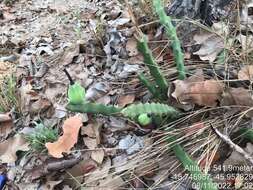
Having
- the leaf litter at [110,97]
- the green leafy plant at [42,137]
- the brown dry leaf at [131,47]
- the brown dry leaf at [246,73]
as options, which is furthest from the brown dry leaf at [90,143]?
the brown dry leaf at [246,73]

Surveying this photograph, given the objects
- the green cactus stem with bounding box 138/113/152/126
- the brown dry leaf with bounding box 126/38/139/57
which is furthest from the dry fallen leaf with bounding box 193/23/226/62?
the green cactus stem with bounding box 138/113/152/126

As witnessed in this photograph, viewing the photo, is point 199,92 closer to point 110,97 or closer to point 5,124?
point 110,97

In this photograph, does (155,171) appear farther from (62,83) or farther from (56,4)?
(56,4)

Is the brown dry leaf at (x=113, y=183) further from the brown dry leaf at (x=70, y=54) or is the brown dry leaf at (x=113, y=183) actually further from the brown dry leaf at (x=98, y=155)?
the brown dry leaf at (x=70, y=54)

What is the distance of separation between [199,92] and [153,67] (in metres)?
0.21

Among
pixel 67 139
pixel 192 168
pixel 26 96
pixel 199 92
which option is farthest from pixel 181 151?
pixel 26 96

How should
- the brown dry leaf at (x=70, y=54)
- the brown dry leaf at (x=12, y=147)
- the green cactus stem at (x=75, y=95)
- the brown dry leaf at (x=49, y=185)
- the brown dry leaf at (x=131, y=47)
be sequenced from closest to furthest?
the green cactus stem at (x=75, y=95) < the brown dry leaf at (x=49, y=185) < the brown dry leaf at (x=12, y=147) < the brown dry leaf at (x=131, y=47) < the brown dry leaf at (x=70, y=54)

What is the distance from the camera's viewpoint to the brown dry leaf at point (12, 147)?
1999 millimetres

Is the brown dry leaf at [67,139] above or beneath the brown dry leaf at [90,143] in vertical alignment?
above

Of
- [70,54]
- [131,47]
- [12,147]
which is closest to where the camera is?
[12,147]

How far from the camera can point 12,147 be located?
2029 millimetres

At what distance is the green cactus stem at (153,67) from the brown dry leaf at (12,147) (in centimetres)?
65

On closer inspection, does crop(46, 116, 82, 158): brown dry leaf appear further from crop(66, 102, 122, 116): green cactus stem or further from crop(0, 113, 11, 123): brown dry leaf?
crop(0, 113, 11, 123): brown dry leaf

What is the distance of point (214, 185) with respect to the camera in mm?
1481
